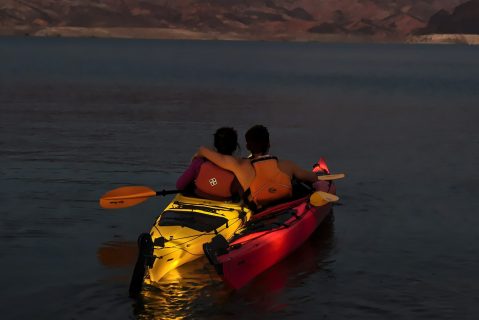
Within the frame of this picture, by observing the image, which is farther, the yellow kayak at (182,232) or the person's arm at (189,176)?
the person's arm at (189,176)

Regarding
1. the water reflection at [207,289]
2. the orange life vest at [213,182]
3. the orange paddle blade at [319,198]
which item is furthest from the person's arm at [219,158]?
the orange paddle blade at [319,198]

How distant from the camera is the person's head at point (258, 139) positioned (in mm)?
15180

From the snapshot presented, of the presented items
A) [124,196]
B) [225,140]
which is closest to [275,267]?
[225,140]

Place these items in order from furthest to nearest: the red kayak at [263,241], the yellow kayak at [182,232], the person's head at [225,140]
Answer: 1. the person's head at [225,140]
2. the yellow kayak at [182,232]
3. the red kayak at [263,241]

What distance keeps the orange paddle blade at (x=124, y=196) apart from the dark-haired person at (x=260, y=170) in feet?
5.98

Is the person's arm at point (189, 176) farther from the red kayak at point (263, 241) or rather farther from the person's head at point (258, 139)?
the red kayak at point (263, 241)

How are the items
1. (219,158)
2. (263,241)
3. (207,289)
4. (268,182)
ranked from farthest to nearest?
(268,182), (219,158), (263,241), (207,289)

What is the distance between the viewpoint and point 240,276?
13758mm

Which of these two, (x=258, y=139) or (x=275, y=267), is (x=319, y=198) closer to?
(x=275, y=267)

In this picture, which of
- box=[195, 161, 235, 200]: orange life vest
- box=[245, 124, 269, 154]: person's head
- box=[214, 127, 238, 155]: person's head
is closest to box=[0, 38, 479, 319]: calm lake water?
box=[195, 161, 235, 200]: orange life vest

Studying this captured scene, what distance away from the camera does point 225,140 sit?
14719mm

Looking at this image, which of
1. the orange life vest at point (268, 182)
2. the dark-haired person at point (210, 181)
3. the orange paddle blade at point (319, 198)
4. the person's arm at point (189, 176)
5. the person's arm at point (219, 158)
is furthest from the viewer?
the orange paddle blade at point (319, 198)

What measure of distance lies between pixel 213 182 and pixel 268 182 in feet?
4.16

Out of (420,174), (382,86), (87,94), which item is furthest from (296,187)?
(382,86)
